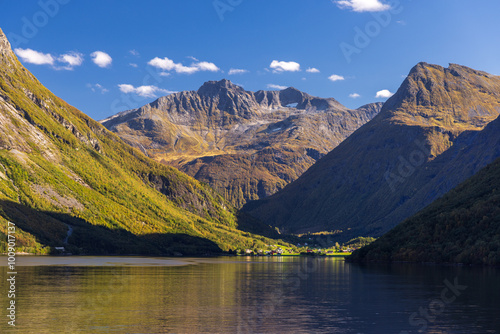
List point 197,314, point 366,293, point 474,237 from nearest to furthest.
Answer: point 197,314 < point 366,293 < point 474,237

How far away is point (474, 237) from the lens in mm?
186750

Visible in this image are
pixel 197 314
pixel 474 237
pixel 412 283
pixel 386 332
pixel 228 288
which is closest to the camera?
pixel 386 332

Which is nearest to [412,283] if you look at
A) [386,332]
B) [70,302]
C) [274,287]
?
[274,287]

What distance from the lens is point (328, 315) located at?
74.9 m

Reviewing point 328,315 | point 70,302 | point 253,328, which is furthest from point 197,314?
point 70,302

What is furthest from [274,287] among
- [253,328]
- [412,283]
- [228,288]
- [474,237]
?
[474,237]

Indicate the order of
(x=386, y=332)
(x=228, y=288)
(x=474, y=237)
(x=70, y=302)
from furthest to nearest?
(x=474, y=237) → (x=228, y=288) → (x=70, y=302) → (x=386, y=332)

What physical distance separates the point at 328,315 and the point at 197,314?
18512mm

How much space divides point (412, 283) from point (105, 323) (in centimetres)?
8129

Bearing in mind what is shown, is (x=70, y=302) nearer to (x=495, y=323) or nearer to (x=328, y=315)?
(x=328, y=315)

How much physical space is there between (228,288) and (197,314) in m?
40.0

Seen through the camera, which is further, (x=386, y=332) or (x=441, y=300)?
(x=441, y=300)

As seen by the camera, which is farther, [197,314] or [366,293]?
[366,293]

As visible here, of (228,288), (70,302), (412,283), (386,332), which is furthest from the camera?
(412,283)
